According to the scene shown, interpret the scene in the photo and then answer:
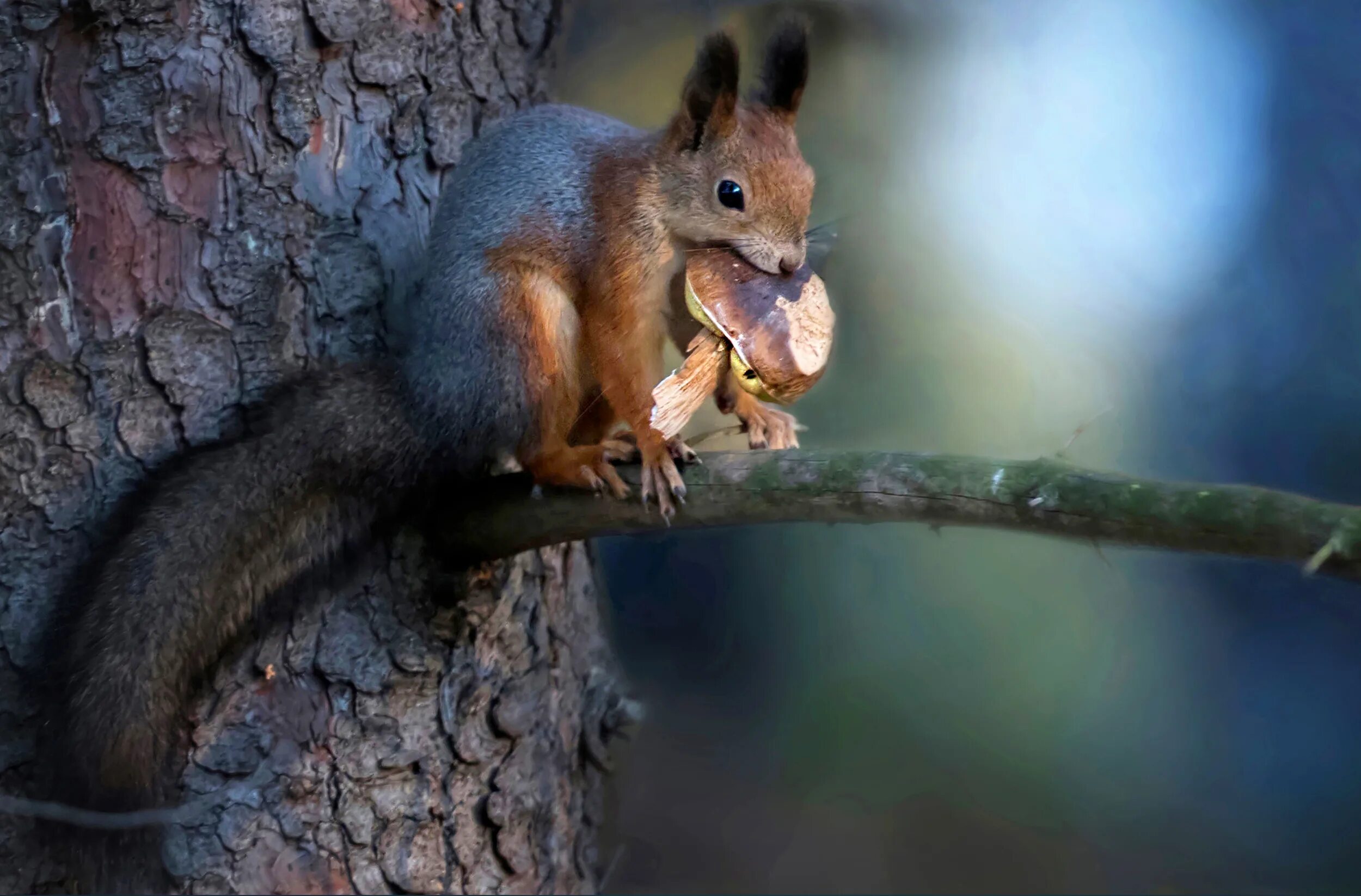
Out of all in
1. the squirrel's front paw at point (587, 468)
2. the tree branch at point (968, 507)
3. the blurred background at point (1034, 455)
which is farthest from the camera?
the blurred background at point (1034, 455)

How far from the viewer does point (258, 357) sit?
1147 millimetres

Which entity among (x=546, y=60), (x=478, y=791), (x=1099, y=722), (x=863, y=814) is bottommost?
(x=863, y=814)

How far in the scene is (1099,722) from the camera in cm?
164

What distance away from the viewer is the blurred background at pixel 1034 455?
4.29 ft

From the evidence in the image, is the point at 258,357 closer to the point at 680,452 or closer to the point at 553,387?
the point at 553,387

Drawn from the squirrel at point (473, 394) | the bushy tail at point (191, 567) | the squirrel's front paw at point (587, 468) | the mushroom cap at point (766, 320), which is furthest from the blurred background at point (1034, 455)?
the bushy tail at point (191, 567)

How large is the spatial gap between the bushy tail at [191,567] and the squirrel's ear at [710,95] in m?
0.48

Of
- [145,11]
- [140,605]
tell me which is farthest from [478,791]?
[145,11]

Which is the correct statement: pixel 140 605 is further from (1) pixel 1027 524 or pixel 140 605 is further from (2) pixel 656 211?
(1) pixel 1027 524

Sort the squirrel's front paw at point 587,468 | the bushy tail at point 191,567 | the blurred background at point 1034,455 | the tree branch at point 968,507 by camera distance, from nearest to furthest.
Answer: the tree branch at point 968,507, the bushy tail at point 191,567, the squirrel's front paw at point 587,468, the blurred background at point 1034,455

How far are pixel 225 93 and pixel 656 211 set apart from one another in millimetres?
519

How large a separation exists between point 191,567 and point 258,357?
0.84 feet

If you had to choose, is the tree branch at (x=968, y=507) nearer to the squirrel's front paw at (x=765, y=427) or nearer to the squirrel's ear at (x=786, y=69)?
the squirrel's front paw at (x=765, y=427)

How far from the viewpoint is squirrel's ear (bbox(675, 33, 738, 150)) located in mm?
1074
